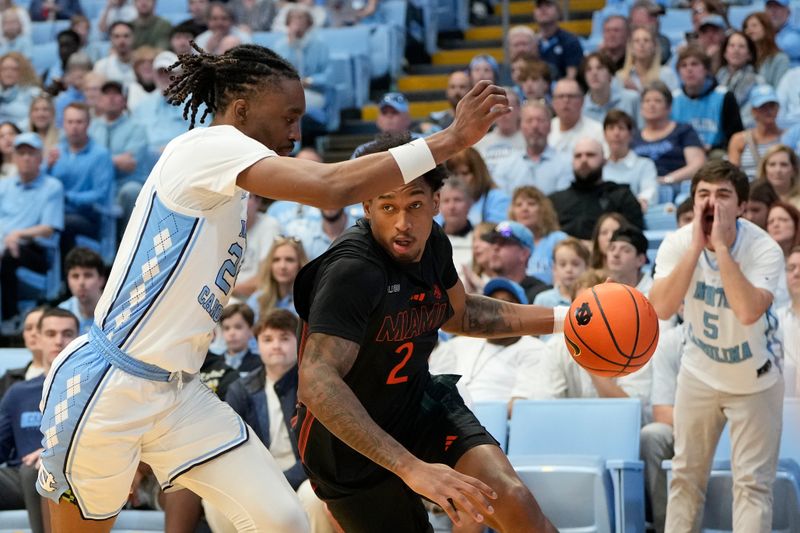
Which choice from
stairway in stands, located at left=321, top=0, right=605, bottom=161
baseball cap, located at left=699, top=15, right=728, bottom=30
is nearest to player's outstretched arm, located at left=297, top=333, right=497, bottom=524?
stairway in stands, located at left=321, top=0, right=605, bottom=161

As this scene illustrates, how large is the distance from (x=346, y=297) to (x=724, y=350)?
2.67 meters

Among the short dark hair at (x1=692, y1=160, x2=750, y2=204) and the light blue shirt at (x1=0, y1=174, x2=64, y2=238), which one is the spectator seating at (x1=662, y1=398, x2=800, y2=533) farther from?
the light blue shirt at (x1=0, y1=174, x2=64, y2=238)

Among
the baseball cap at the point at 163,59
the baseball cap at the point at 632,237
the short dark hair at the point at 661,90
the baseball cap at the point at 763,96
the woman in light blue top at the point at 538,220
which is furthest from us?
the baseball cap at the point at 163,59

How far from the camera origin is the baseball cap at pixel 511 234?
8.33m

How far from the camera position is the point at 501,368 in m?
7.59

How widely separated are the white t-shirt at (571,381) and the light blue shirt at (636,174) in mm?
2541

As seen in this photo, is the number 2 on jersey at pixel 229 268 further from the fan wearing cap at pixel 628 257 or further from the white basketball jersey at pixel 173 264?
the fan wearing cap at pixel 628 257

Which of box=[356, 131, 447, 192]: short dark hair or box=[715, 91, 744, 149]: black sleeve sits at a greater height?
box=[356, 131, 447, 192]: short dark hair

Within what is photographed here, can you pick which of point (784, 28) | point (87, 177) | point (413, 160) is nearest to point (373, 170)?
point (413, 160)

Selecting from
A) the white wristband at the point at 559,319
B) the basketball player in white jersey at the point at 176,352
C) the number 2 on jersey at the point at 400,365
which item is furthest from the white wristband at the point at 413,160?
the white wristband at the point at 559,319

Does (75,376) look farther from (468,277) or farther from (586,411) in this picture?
(468,277)

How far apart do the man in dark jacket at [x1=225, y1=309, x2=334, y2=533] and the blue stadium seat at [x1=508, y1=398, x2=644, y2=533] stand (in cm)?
133

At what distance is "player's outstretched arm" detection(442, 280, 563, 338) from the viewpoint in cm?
484

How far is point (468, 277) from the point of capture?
8516 millimetres
